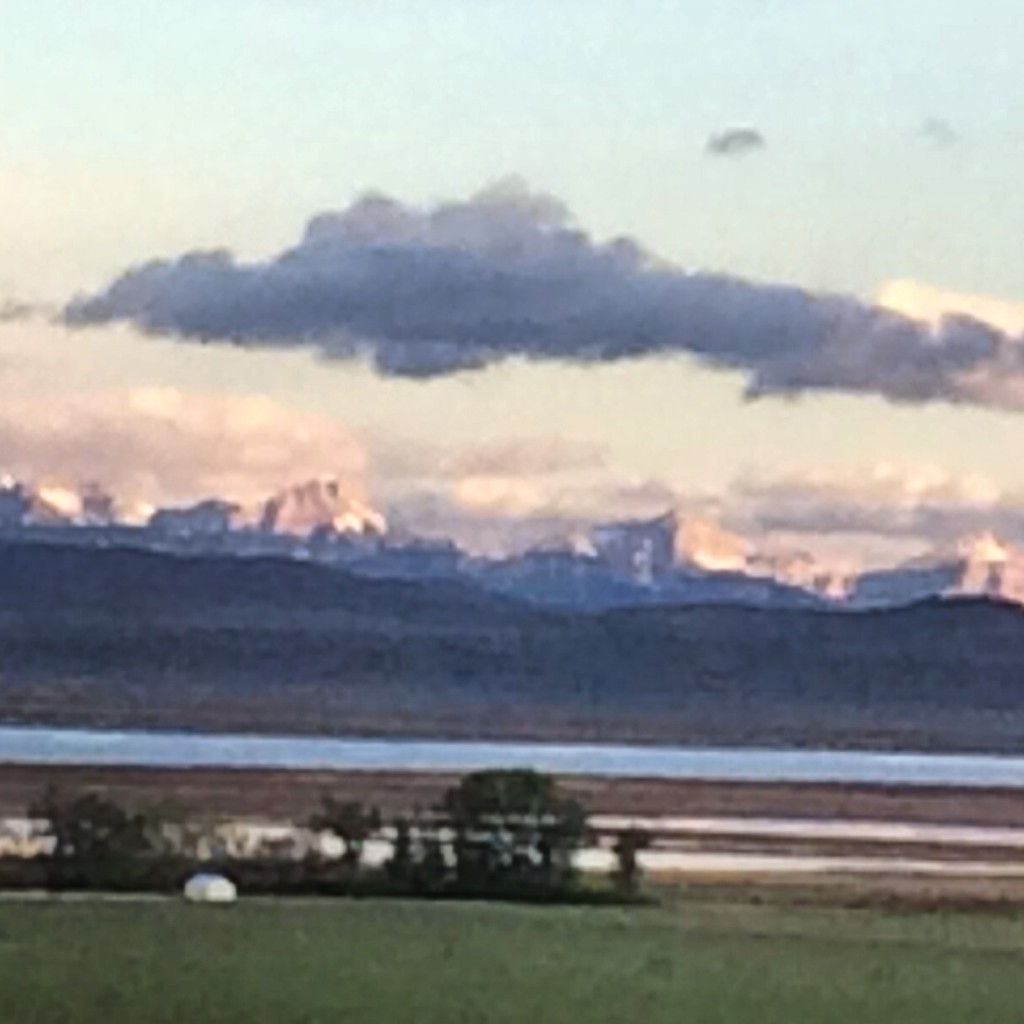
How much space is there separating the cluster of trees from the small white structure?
0.04 ft

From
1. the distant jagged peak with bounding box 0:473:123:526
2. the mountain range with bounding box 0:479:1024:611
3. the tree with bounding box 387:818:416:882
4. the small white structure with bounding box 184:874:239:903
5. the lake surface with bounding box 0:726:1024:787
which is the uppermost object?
the distant jagged peak with bounding box 0:473:123:526

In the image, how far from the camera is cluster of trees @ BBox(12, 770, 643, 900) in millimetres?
2328

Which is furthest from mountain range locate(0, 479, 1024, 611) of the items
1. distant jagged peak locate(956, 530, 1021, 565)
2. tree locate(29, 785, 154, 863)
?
tree locate(29, 785, 154, 863)

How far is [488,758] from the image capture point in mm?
2334

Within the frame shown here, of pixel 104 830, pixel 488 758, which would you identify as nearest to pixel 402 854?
pixel 488 758

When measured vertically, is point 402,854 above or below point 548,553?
below

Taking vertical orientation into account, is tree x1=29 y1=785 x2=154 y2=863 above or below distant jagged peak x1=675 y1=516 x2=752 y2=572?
below

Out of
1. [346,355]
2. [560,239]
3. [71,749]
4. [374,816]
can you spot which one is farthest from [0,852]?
[560,239]

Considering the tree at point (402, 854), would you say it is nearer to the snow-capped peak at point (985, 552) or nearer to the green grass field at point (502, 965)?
the green grass field at point (502, 965)

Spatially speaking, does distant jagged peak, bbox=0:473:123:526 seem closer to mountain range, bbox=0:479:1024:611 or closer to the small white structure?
mountain range, bbox=0:479:1024:611

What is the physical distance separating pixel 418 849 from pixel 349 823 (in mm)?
70

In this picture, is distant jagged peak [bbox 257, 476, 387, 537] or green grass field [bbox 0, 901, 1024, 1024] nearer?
green grass field [bbox 0, 901, 1024, 1024]

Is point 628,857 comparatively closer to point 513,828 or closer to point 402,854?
point 513,828

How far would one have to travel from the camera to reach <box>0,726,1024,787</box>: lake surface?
7.64 ft
